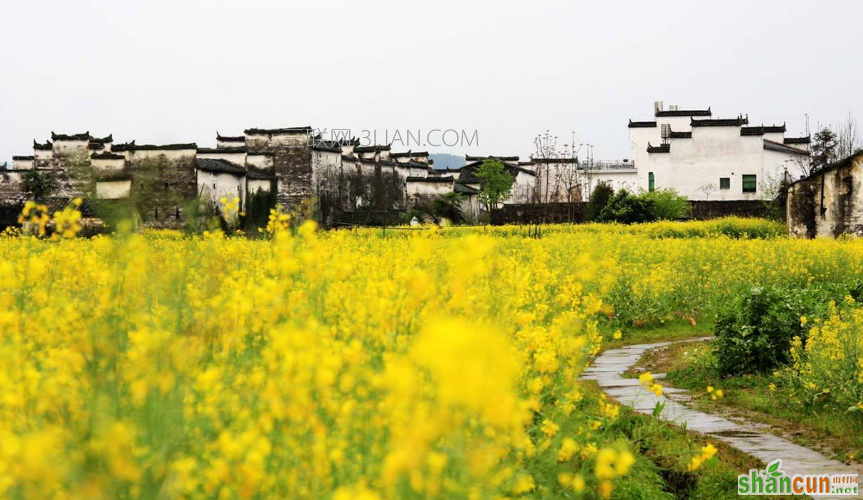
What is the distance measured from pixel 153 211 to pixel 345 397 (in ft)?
115

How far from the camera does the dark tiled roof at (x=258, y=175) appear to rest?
4161 centimetres

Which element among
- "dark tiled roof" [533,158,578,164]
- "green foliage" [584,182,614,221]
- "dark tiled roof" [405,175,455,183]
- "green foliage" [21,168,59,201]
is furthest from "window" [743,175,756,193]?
"green foliage" [21,168,59,201]

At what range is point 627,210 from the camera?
32906 millimetres

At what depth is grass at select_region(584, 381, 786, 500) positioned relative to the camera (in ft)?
16.9

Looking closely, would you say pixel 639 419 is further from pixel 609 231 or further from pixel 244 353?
pixel 609 231

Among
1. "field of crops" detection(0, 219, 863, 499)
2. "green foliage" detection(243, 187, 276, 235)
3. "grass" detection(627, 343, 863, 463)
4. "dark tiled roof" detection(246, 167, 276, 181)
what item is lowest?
"grass" detection(627, 343, 863, 463)

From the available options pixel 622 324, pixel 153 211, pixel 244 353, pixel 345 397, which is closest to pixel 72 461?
pixel 345 397

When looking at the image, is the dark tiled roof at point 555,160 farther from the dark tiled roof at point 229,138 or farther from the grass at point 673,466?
the grass at point 673,466

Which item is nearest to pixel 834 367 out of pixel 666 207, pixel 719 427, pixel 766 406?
pixel 766 406

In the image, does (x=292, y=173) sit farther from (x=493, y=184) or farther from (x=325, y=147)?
(x=493, y=184)

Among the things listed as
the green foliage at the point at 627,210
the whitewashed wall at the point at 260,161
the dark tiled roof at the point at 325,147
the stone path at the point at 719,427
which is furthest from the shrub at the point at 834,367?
the dark tiled roof at the point at 325,147

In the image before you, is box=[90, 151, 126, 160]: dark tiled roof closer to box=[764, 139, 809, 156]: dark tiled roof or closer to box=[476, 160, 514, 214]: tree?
box=[476, 160, 514, 214]: tree

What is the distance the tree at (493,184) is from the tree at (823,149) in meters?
16.1

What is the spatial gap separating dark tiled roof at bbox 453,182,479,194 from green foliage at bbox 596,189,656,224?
1841 cm
